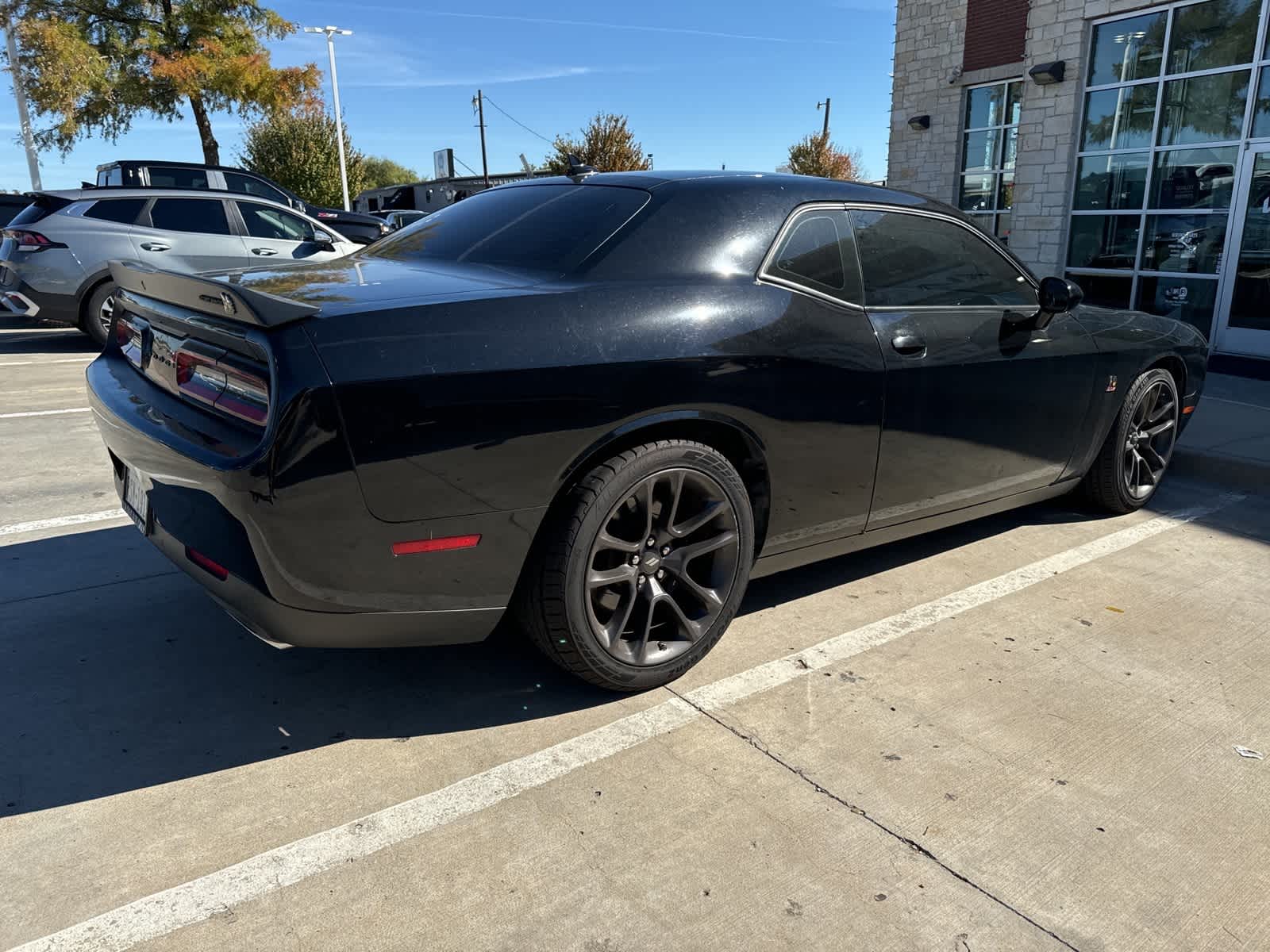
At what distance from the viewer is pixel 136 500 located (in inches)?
113

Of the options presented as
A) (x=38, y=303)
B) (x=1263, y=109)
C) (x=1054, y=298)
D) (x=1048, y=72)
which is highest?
(x=1048, y=72)

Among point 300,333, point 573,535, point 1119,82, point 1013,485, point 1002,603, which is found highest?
point 1119,82

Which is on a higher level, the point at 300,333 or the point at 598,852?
the point at 300,333

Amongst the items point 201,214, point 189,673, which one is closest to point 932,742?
point 189,673

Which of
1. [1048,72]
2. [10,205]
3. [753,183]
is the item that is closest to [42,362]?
[10,205]

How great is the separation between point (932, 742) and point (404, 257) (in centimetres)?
237

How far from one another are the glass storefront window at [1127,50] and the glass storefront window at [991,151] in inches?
47.5

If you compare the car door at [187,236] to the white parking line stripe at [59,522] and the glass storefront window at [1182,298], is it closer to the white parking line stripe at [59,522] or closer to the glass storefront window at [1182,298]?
the white parking line stripe at [59,522]

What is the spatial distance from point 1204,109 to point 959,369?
8.92 metres

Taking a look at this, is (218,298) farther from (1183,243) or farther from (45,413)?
(1183,243)

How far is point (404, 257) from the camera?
3.36 meters

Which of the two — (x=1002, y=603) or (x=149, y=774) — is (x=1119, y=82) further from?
(x=149, y=774)

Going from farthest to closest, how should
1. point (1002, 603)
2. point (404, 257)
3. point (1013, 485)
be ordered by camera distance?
1. point (1013, 485)
2. point (1002, 603)
3. point (404, 257)

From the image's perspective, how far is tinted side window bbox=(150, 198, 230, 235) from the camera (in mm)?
9852
